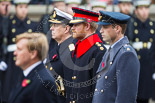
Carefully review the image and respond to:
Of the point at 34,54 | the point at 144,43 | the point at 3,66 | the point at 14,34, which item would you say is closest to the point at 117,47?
the point at 34,54

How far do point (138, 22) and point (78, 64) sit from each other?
14.5 ft

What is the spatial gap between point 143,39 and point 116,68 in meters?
4.81

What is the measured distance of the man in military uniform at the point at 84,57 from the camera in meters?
6.23

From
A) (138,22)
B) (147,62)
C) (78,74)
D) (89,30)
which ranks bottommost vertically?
(147,62)

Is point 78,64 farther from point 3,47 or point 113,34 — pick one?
point 3,47

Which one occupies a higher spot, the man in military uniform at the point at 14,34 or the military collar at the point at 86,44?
the military collar at the point at 86,44

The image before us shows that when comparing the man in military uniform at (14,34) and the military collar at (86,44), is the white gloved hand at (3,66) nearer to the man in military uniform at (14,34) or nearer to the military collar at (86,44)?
the man in military uniform at (14,34)

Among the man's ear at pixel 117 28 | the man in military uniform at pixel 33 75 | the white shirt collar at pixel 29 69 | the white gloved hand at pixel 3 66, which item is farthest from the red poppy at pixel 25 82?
the white gloved hand at pixel 3 66

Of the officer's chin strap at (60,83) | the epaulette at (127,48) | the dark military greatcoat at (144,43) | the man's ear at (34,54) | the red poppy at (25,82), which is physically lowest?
the dark military greatcoat at (144,43)

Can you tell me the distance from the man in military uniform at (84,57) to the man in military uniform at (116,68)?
8.8 inches

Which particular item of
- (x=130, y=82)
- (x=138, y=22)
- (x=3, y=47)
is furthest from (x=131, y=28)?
(x=130, y=82)

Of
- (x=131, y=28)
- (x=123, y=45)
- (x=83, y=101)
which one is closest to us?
(x=123, y=45)

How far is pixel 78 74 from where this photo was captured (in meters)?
6.32

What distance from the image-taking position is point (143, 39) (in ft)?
34.2
